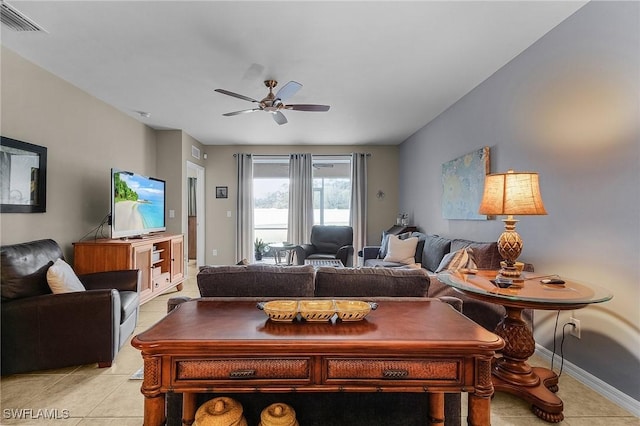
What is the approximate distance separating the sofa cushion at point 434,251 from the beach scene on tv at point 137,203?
3710 mm

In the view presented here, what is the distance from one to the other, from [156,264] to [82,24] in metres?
2.86

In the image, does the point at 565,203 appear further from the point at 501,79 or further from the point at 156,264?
the point at 156,264

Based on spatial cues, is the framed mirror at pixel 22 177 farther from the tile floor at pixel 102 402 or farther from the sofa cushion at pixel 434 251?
the sofa cushion at pixel 434 251

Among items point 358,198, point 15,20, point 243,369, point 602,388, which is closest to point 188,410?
point 243,369

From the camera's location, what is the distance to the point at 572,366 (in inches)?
87.7

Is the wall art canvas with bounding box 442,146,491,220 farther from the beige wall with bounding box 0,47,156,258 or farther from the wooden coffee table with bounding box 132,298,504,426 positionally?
the beige wall with bounding box 0,47,156,258

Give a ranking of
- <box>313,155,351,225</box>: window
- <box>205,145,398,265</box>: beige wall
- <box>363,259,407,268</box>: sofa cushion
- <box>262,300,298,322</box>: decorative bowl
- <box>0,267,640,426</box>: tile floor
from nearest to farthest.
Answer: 1. <box>262,300,298,322</box>: decorative bowl
2. <box>0,267,640,426</box>: tile floor
3. <box>363,259,407,268</box>: sofa cushion
4. <box>205,145,398,265</box>: beige wall
5. <box>313,155,351,225</box>: window

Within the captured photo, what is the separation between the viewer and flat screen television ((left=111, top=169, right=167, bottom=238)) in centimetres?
Result: 350

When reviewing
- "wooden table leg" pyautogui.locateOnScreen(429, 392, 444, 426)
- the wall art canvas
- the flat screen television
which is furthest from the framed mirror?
the wall art canvas

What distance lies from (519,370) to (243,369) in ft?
5.88

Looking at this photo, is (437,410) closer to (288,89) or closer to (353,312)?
(353,312)

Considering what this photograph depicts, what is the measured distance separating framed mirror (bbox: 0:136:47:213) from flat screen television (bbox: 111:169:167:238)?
23.8 inches

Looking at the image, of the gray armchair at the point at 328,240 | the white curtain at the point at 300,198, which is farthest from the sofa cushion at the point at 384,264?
the white curtain at the point at 300,198

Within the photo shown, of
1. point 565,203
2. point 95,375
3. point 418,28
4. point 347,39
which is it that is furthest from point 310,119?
point 95,375
